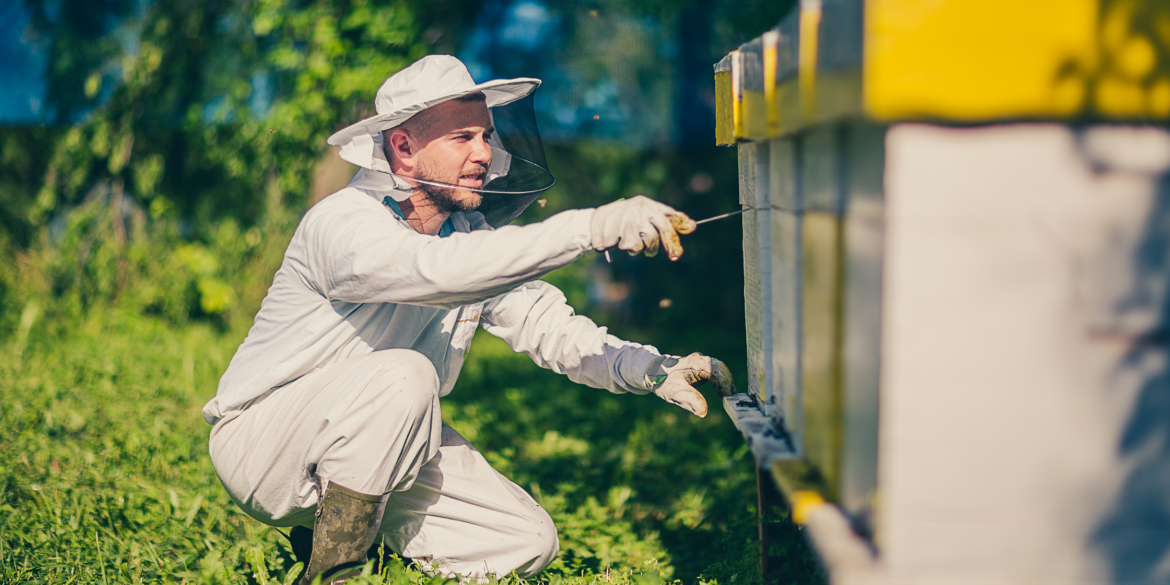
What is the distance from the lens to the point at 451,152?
2170 mm

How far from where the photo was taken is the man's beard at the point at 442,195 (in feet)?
7.13

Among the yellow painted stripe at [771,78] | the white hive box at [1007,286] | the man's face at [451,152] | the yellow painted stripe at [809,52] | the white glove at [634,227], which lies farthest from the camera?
the man's face at [451,152]

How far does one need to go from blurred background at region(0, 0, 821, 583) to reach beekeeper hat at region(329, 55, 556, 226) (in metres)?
1.27

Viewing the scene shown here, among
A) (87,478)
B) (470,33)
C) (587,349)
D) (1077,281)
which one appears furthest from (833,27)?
(470,33)

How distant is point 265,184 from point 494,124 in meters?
3.65

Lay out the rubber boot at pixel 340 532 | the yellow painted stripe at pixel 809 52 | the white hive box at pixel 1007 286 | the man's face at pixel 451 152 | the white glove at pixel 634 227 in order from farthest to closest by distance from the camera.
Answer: the man's face at pixel 451 152
the rubber boot at pixel 340 532
the white glove at pixel 634 227
the yellow painted stripe at pixel 809 52
the white hive box at pixel 1007 286

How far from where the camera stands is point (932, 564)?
3.70 feet

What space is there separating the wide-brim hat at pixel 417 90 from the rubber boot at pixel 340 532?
3.00ft

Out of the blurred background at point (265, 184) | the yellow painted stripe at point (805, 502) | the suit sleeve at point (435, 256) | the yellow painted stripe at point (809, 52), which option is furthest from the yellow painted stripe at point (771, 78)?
the blurred background at point (265, 184)

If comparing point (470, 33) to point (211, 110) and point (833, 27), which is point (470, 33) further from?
point (833, 27)

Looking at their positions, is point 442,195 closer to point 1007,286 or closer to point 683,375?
point 683,375

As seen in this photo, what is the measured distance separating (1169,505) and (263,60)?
17.8 ft

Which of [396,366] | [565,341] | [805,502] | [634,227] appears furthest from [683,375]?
[805,502]

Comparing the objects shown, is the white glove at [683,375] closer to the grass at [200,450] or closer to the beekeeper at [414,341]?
the beekeeper at [414,341]
